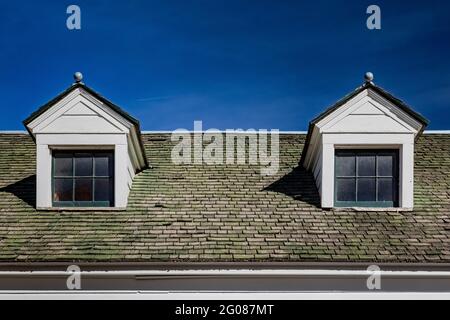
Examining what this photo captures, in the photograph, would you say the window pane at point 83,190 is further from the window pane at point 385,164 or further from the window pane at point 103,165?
the window pane at point 385,164

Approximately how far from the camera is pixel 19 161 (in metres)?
11.2

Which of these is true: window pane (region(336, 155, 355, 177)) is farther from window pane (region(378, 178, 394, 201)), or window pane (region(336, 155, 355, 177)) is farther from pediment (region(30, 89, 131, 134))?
pediment (region(30, 89, 131, 134))

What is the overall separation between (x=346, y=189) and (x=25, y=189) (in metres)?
5.03

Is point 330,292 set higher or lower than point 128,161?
lower

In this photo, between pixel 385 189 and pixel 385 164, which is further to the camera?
pixel 385 164

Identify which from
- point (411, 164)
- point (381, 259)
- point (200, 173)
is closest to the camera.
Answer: point (381, 259)

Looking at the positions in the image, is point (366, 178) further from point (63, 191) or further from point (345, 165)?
point (63, 191)

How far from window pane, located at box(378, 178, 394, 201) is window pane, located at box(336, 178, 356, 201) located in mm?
385

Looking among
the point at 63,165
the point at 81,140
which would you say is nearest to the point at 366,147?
the point at 81,140

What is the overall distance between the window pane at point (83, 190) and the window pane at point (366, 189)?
406 cm

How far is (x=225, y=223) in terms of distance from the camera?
9016mm
